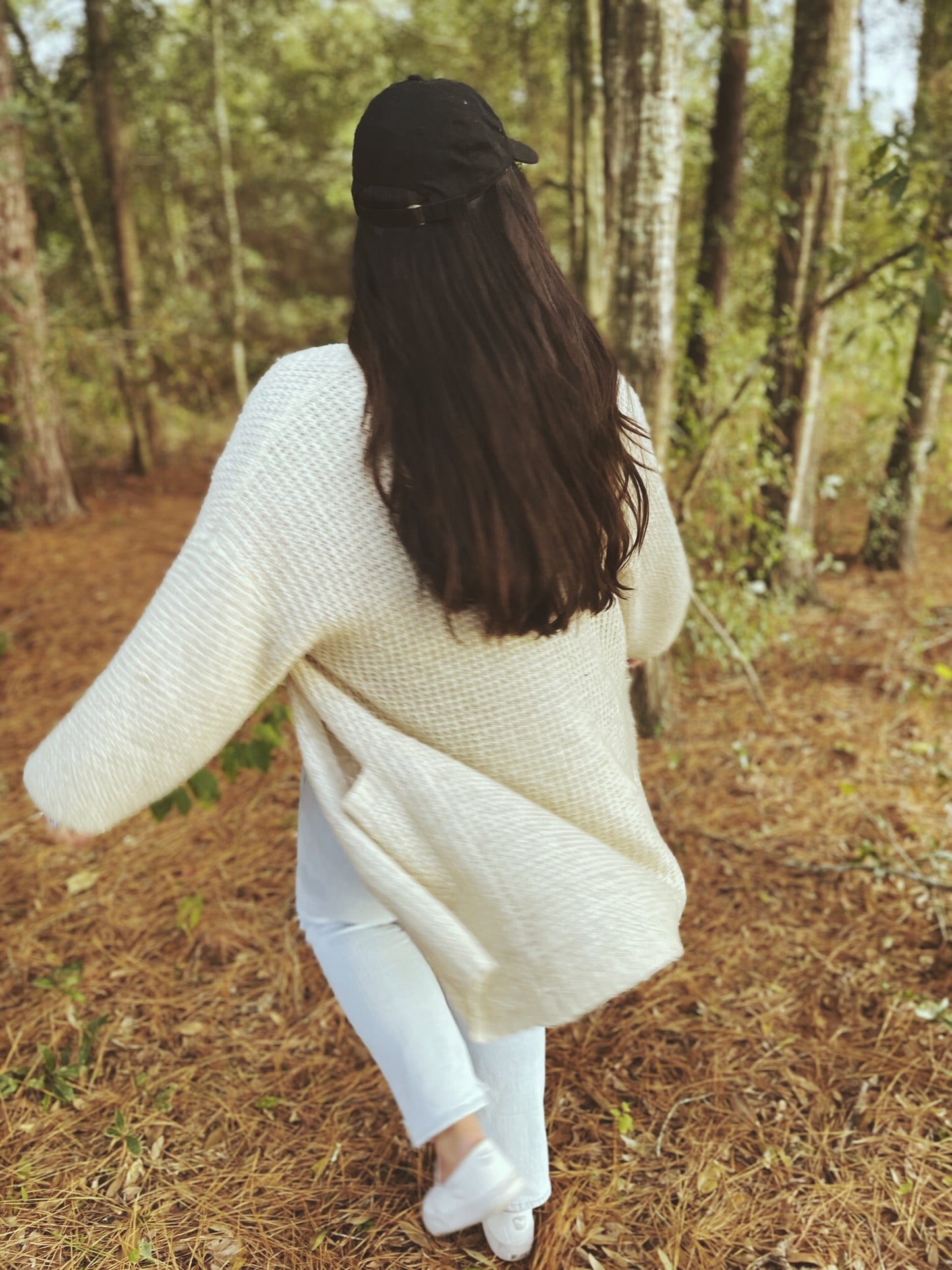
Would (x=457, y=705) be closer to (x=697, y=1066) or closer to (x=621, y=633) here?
(x=621, y=633)

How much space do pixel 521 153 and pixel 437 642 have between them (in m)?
0.63

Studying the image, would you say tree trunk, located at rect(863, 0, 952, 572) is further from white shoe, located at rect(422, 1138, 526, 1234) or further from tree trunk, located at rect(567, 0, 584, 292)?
white shoe, located at rect(422, 1138, 526, 1234)

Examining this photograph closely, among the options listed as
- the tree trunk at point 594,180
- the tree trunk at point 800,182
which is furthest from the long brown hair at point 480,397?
the tree trunk at point 800,182

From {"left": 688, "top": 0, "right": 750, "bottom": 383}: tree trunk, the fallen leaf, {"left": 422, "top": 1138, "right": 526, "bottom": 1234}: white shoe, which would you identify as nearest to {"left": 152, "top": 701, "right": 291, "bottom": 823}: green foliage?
the fallen leaf

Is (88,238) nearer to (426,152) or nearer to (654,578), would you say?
(654,578)

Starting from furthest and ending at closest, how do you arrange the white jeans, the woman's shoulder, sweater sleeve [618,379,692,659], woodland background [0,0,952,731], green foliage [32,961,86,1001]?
1. woodland background [0,0,952,731]
2. green foliage [32,961,86,1001]
3. sweater sleeve [618,379,692,659]
4. the white jeans
5. the woman's shoulder

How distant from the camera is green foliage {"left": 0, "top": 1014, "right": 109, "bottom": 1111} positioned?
6.26ft

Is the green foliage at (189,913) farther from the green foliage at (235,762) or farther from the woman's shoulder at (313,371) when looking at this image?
the woman's shoulder at (313,371)

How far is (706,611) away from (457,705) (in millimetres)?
2152

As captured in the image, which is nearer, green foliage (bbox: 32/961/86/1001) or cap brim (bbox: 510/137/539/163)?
cap brim (bbox: 510/137/539/163)

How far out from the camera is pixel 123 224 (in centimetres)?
823

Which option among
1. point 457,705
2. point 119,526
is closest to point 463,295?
point 457,705

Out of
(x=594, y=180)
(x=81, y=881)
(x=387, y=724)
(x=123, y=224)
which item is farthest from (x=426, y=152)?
(x=123, y=224)

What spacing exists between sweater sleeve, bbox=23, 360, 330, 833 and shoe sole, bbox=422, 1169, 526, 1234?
74cm
